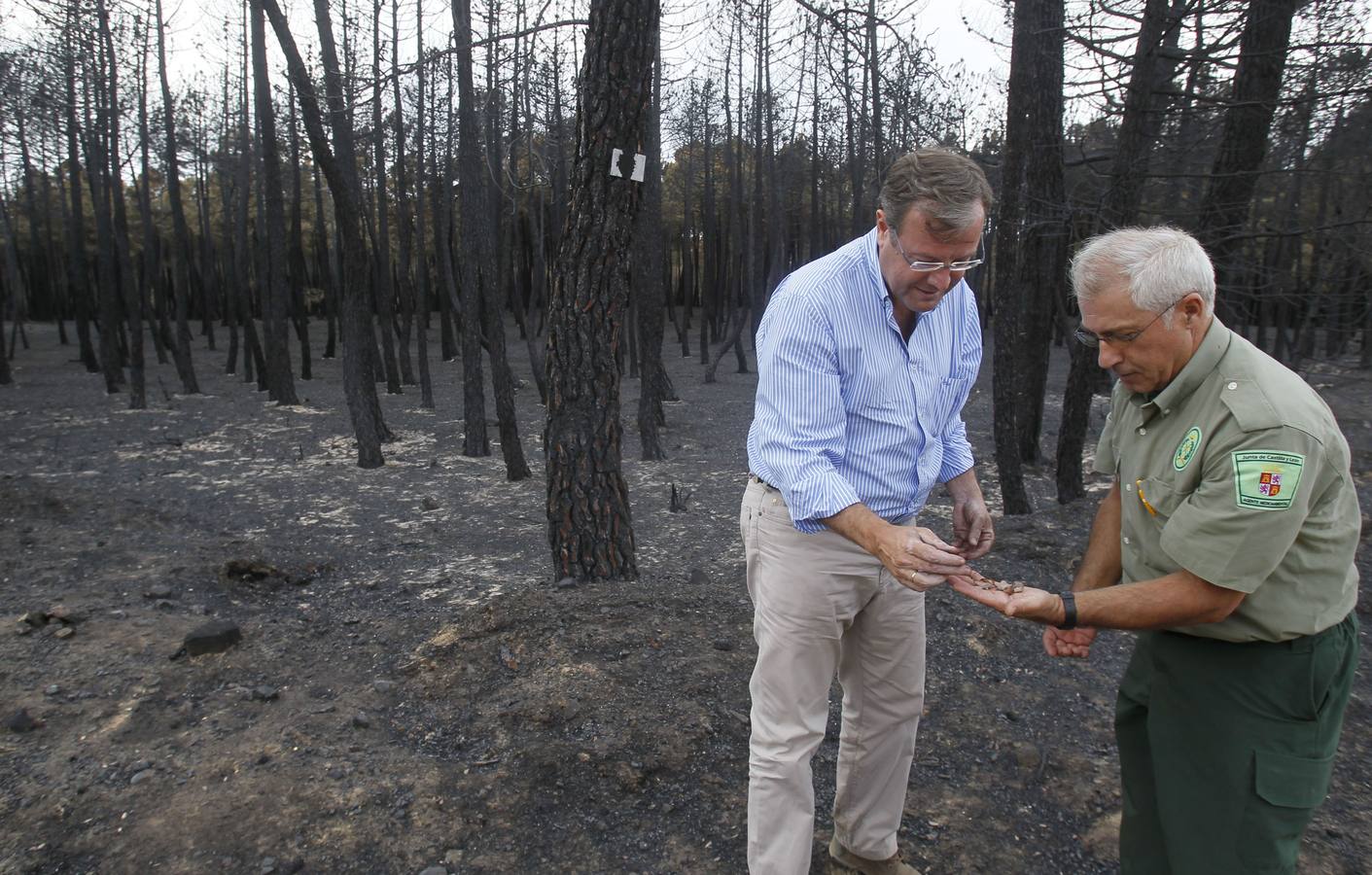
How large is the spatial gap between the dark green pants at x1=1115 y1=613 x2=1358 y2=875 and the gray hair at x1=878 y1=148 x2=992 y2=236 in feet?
3.30

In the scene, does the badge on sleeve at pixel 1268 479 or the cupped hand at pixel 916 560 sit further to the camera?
the cupped hand at pixel 916 560

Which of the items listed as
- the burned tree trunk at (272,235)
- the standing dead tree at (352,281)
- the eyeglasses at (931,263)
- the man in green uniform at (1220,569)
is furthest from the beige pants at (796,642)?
the burned tree trunk at (272,235)

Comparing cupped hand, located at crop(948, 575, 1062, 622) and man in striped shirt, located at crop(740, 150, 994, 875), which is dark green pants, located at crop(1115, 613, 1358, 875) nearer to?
cupped hand, located at crop(948, 575, 1062, 622)

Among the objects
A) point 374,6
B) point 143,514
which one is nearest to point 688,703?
point 143,514

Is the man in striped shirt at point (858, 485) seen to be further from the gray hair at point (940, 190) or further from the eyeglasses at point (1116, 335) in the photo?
the eyeglasses at point (1116, 335)

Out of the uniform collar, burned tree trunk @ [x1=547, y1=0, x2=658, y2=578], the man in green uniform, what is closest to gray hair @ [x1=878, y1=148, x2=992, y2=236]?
the man in green uniform

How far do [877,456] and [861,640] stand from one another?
51 cm

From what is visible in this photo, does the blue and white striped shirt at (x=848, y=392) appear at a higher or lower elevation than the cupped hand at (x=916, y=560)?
higher

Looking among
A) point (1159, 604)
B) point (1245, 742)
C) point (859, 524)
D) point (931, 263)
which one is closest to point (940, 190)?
point (931, 263)

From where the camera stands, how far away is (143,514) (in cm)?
815

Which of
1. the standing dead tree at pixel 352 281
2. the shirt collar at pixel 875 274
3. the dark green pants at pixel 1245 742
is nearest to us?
the dark green pants at pixel 1245 742

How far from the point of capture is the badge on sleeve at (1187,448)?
1.77m

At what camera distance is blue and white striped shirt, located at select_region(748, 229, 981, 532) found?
6.73ft

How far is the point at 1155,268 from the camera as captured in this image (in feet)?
5.91
